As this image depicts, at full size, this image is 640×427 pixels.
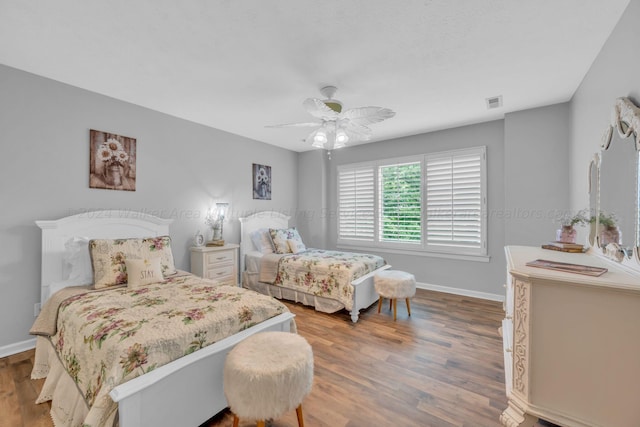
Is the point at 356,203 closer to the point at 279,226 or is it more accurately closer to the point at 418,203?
the point at 418,203

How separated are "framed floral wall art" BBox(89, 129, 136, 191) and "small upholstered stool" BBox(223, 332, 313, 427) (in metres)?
2.59

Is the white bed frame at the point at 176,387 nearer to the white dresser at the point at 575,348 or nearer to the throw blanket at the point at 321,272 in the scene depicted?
the throw blanket at the point at 321,272

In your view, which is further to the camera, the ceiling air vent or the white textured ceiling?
the ceiling air vent

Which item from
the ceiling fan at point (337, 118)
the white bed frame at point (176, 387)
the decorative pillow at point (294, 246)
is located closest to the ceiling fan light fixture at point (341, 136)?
the ceiling fan at point (337, 118)

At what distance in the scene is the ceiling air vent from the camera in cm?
298

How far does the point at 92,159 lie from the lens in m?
2.85

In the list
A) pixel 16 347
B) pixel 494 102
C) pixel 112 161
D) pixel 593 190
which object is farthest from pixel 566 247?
pixel 16 347

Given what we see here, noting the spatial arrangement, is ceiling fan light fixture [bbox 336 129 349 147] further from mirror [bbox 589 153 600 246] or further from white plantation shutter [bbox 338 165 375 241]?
white plantation shutter [bbox 338 165 375 241]

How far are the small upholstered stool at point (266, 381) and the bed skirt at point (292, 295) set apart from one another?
1.80 m

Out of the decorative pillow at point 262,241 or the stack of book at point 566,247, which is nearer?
the stack of book at point 566,247

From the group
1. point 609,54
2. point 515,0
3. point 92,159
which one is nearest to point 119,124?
point 92,159

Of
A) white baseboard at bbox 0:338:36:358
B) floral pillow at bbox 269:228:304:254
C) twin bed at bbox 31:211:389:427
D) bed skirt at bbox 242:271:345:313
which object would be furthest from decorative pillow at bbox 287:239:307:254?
white baseboard at bbox 0:338:36:358

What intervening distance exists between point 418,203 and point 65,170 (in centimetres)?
447

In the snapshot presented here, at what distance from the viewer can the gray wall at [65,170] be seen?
7.80 feet
